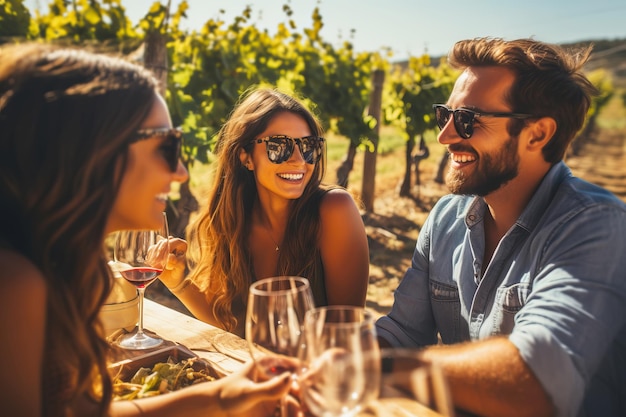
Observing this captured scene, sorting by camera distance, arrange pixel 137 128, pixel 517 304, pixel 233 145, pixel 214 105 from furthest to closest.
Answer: pixel 214 105 → pixel 233 145 → pixel 517 304 → pixel 137 128

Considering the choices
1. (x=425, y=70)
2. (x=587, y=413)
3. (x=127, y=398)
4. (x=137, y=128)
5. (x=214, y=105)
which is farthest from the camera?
(x=425, y=70)

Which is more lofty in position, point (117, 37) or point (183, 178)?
point (117, 37)

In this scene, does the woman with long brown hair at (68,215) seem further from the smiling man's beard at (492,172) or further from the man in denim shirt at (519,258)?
the smiling man's beard at (492,172)

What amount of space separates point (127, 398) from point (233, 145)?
5.74 ft

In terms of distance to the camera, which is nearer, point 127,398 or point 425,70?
point 127,398

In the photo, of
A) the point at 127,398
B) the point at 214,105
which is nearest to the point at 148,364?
the point at 127,398

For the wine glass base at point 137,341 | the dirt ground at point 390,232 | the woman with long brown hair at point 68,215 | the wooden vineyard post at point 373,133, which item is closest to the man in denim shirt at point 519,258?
the woman with long brown hair at point 68,215

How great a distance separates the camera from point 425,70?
11477 millimetres

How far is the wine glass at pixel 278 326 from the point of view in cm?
122

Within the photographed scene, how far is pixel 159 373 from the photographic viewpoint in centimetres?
172

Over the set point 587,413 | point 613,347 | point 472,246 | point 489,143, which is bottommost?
point 587,413

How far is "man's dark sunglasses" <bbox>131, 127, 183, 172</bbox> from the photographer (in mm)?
1434

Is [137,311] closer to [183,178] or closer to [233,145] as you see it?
[183,178]

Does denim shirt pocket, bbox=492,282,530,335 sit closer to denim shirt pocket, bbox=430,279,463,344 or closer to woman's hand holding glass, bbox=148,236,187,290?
denim shirt pocket, bbox=430,279,463,344
